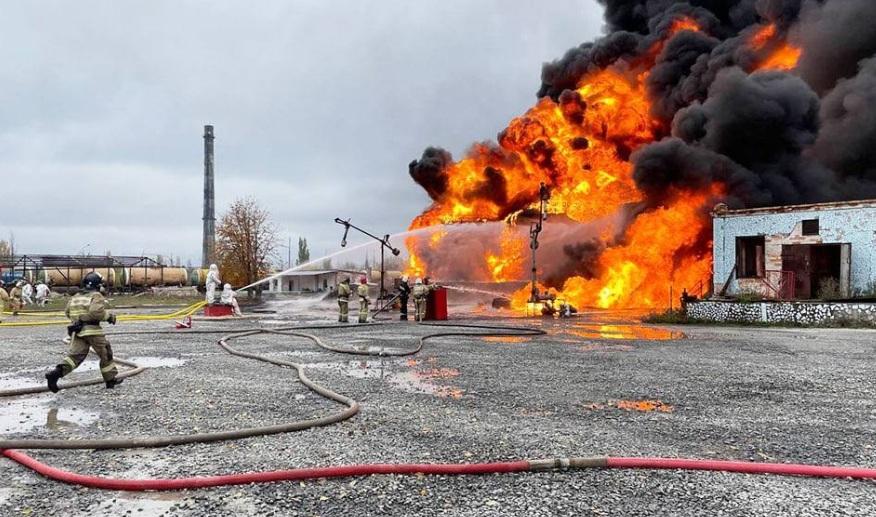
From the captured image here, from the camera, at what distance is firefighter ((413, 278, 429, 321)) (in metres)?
19.4

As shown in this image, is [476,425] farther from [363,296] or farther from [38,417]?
[363,296]

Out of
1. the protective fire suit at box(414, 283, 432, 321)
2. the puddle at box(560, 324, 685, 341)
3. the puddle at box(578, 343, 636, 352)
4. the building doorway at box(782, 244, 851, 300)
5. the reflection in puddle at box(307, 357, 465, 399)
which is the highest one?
the building doorway at box(782, 244, 851, 300)

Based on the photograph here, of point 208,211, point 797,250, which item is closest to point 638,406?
point 797,250

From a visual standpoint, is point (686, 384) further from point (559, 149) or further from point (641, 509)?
point (559, 149)

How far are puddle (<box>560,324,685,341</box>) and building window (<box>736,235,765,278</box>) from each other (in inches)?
319

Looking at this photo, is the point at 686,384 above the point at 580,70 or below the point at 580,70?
below

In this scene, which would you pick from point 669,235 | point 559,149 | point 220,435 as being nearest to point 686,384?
point 220,435

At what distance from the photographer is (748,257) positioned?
23.2 metres

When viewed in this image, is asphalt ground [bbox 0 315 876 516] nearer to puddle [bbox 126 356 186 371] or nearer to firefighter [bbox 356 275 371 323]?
puddle [bbox 126 356 186 371]

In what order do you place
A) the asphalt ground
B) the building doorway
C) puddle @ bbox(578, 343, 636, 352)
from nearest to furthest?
1. the asphalt ground
2. puddle @ bbox(578, 343, 636, 352)
3. the building doorway

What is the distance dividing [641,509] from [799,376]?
661 cm

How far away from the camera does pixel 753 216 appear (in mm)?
22375

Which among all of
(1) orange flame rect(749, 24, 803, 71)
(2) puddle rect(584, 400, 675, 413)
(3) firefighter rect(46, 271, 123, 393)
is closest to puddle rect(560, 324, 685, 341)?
A: (2) puddle rect(584, 400, 675, 413)

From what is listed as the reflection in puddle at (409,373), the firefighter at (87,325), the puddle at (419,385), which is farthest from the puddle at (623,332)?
the firefighter at (87,325)
